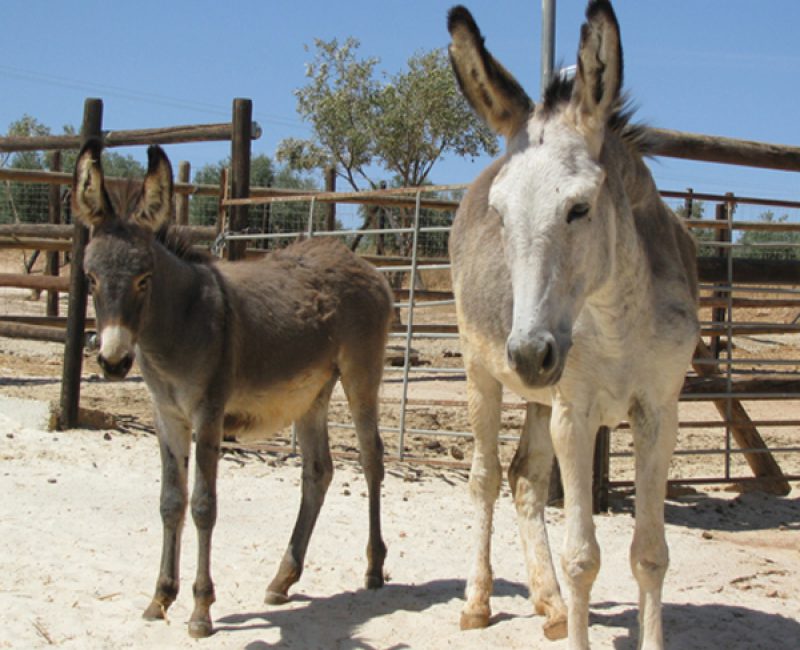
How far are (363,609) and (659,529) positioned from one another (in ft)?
6.09

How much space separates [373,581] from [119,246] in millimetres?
2402

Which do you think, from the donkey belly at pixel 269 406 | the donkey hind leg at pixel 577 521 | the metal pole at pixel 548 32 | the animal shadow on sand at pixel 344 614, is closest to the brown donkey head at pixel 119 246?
the donkey belly at pixel 269 406

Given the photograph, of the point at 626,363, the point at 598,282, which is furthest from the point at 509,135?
the point at 626,363

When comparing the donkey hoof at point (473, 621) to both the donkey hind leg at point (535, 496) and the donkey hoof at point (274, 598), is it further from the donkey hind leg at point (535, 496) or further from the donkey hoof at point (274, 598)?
the donkey hoof at point (274, 598)

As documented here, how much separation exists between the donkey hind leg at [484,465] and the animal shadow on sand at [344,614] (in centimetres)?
30

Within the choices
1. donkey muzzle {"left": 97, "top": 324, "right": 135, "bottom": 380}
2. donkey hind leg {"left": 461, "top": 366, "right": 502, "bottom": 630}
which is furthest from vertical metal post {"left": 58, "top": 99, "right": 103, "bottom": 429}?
donkey hind leg {"left": 461, "top": 366, "right": 502, "bottom": 630}

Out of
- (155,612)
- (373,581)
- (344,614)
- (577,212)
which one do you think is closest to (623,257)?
(577,212)

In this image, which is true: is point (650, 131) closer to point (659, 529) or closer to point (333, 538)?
point (659, 529)

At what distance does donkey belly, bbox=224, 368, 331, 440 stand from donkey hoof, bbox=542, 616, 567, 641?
6.37 feet

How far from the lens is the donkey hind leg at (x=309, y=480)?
200 inches

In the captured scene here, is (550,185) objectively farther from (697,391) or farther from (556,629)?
(697,391)

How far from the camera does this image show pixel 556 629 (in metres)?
4.32

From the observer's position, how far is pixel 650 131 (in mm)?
3928

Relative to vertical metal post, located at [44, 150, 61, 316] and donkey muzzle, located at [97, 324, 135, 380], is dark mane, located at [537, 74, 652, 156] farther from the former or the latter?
vertical metal post, located at [44, 150, 61, 316]
